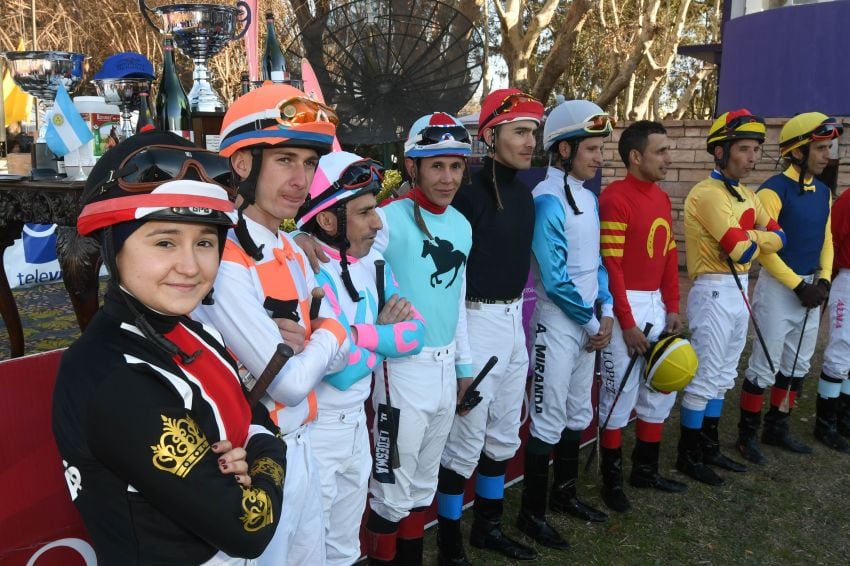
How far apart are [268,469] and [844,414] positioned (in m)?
5.94

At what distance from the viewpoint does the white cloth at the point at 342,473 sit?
9.39ft

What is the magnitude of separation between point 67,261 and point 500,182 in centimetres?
245

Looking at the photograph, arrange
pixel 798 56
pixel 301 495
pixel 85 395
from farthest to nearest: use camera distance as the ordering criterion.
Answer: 1. pixel 798 56
2. pixel 301 495
3. pixel 85 395

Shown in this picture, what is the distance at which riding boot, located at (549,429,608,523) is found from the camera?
15.7ft

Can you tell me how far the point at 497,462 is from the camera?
429 centimetres

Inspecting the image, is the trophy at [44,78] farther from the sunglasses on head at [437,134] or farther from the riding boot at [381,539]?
the riding boot at [381,539]

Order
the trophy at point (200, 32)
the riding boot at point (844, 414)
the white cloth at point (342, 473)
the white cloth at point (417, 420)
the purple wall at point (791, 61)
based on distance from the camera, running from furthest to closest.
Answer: the purple wall at point (791, 61) < the riding boot at point (844, 414) < the trophy at point (200, 32) < the white cloth at point (417, 420) < the white cloth at point (342, 473)

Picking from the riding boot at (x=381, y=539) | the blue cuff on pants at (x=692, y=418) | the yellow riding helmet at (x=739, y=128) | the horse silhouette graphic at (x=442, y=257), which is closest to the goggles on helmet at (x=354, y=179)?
the horse silhouette graphic at (x=442, y=257)

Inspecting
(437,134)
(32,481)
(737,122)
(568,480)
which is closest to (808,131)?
(737,122)

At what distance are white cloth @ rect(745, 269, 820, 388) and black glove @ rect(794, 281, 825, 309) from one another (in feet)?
0.40

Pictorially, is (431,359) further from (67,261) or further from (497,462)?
(67,261)

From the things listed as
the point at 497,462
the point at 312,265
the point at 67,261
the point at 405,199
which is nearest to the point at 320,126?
the point at 312,265

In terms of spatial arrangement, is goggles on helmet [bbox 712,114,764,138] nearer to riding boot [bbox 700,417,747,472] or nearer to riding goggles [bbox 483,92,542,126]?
riding goggles [bbox 483,92,542,126]

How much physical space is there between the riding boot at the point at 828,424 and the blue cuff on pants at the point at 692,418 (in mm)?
1414
